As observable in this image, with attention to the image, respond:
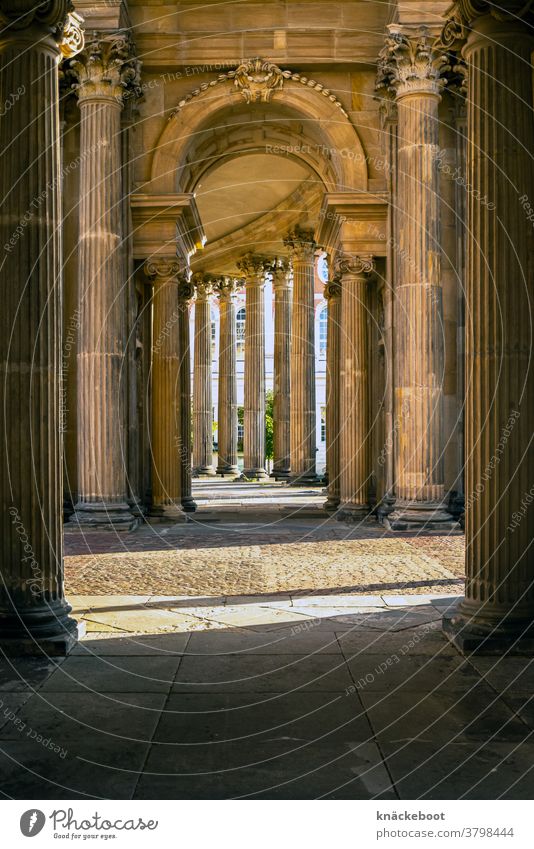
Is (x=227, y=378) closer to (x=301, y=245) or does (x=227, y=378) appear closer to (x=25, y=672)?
(x=301, y=245)

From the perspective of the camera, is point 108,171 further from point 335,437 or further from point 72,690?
point 72,690

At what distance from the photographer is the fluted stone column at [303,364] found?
48.6 m

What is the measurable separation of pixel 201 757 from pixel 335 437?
27.2 metres

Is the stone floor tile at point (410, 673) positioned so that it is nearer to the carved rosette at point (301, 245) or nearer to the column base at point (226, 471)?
the carved rosette at point (301, 245)

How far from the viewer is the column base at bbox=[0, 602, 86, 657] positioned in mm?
10164

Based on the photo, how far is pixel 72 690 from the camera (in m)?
8.73

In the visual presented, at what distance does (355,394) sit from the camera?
28.2 meters

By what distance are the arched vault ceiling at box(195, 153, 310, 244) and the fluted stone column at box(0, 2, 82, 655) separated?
2984 centimetres

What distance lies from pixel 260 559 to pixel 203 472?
137ft

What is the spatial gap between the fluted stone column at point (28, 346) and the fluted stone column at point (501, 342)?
4706mm

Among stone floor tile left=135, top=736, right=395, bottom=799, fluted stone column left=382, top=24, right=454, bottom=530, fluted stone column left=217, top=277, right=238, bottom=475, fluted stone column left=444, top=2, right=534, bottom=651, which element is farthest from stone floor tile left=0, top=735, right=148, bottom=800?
fluted stone column left=217, top=277, right=238, bottom=475

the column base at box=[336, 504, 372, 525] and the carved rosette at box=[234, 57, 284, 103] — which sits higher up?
the carved rosette at box=[234, 57, 284, 103]

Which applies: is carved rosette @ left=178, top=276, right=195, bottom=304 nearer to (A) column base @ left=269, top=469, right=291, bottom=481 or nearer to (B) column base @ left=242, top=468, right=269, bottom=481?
(A) column base @ left=269, top=469, right=291, bottom=481

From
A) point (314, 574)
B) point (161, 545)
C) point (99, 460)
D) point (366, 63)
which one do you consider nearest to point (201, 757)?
point (314, 574)
